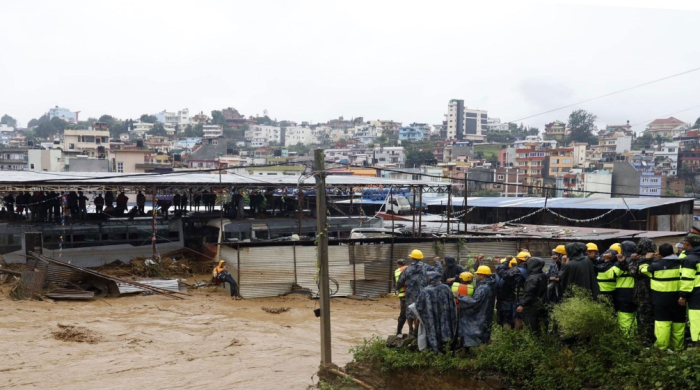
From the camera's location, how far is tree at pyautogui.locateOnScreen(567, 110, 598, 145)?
126m

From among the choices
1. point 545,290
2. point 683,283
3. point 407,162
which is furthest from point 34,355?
point 407,162

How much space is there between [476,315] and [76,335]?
10182mm

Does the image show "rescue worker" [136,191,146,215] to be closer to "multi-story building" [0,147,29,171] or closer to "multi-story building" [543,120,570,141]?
"multi-story building" [0,147,29,171]

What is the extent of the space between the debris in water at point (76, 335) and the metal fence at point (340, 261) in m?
4.90

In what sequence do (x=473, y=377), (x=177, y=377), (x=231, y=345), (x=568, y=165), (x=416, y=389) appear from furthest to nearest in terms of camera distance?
(x=568, y=165), (x=231, y=345), (x=177, y=377), (x=416, y=389), (x=473, y=377)

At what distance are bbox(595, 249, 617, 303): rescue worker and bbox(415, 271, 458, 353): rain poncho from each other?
7.59 ft

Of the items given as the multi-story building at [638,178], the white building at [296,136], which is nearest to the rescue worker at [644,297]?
the multi-story building at [638,178]

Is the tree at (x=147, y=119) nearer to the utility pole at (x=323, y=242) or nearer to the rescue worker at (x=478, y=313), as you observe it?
the utility pole at (x=323, y=242)

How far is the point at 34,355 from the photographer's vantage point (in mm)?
13398

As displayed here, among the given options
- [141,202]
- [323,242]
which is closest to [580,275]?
[323,242]

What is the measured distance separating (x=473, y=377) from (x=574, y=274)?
2.25 m

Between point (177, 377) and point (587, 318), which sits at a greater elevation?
point (587, 318)

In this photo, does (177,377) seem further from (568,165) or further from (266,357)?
(568,165)

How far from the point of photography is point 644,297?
8.95m
